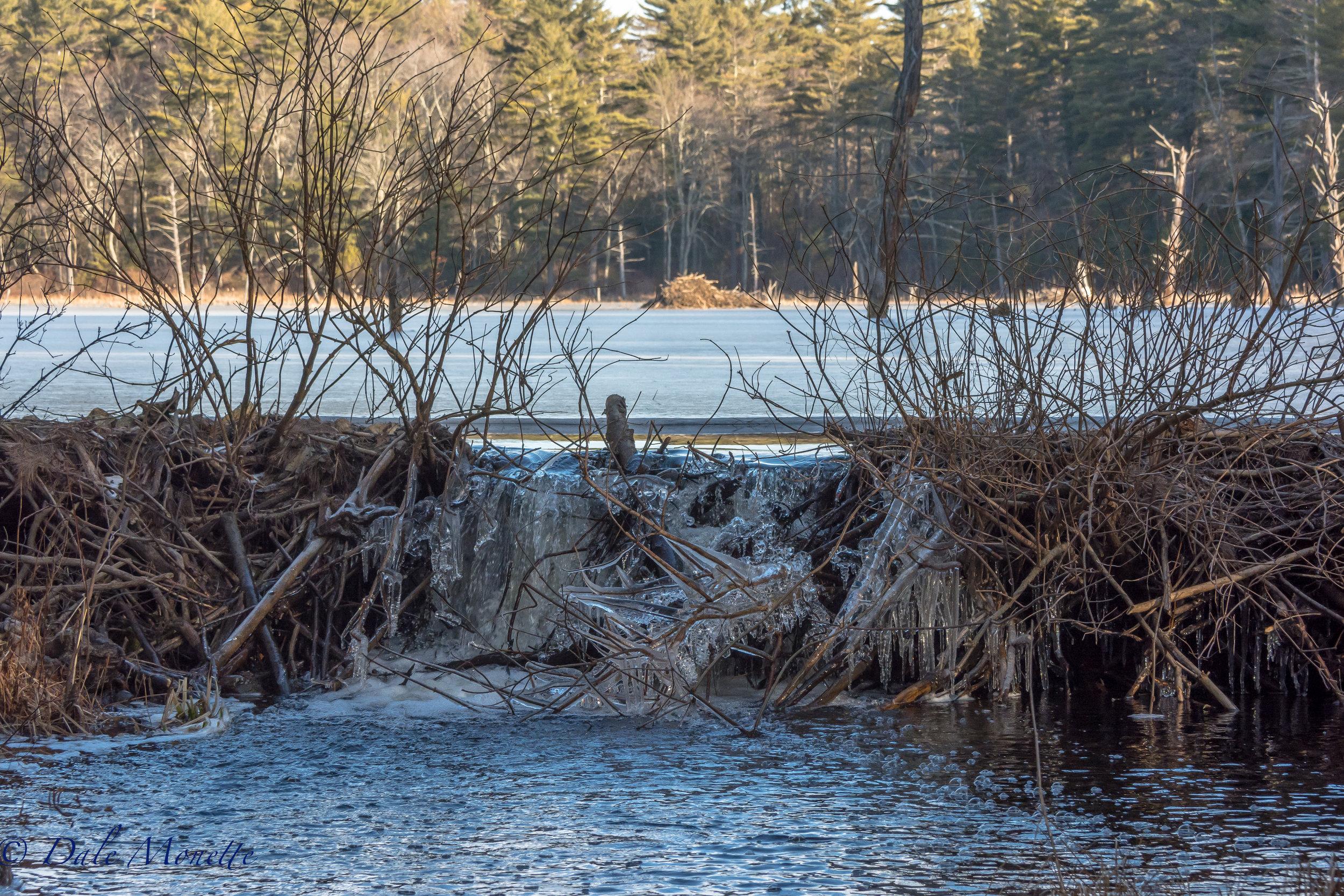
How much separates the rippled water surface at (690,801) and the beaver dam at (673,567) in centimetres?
41

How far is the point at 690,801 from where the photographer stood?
500 centimetres

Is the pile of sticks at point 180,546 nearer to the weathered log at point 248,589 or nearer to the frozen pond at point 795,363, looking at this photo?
the weathered log at point 248,589

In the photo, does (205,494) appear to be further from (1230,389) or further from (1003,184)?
(1230,389)

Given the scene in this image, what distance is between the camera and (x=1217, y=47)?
42969 millimetres

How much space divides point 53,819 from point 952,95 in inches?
2046

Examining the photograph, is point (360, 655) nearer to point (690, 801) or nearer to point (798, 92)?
point (690, 801)

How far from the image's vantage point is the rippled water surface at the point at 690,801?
4.30 meters

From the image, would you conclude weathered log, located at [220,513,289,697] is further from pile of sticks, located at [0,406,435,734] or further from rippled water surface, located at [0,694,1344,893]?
rippled water surface, located at [0,694,1344,893]

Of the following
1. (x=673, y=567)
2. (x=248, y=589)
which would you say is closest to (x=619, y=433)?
(x=673, y=567)

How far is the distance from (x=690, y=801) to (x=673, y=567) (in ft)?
6.05

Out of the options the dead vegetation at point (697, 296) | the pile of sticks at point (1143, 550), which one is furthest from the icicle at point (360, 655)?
the dead vegetation at point (697, 296)

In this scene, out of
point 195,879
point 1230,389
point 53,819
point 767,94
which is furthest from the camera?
point 767,94

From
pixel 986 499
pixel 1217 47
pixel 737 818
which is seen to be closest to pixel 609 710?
pixel 737 818

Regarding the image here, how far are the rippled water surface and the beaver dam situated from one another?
41cm
